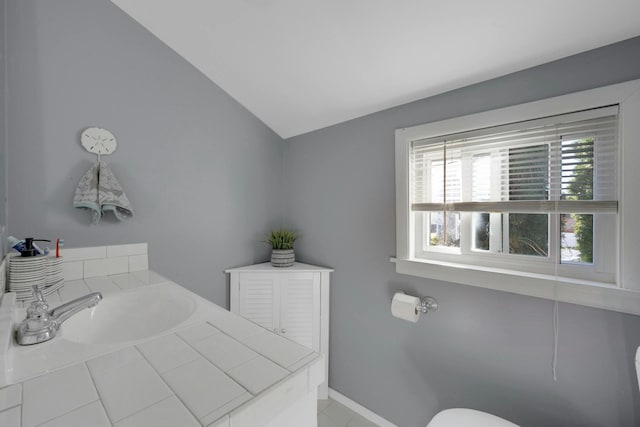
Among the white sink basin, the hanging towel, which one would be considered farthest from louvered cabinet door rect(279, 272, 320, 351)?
the hanging towel

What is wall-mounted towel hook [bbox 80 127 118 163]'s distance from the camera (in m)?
1.31

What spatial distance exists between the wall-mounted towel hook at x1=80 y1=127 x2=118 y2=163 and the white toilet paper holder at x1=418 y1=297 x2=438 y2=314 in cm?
183

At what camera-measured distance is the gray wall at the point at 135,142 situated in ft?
3.94

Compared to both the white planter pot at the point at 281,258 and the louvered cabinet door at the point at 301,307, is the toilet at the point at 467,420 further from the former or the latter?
the white planter pot at the point at 281,258

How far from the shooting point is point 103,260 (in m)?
1.34

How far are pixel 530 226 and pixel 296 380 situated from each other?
1231mm

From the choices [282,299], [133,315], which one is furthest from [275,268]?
[133,315]

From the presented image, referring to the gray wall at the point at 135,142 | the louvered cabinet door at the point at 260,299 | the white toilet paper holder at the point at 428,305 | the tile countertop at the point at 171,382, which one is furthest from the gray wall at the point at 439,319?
the tile countertop at the point at 171,382

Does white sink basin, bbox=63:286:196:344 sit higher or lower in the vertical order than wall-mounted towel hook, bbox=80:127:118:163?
lower

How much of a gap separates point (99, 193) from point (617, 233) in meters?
2.21

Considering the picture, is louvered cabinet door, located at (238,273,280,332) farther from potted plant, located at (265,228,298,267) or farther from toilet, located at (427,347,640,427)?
toilet, located at (427,347,640,427)

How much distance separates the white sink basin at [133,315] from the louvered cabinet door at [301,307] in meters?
0.84

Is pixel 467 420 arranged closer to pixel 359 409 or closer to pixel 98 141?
pixel 359 409

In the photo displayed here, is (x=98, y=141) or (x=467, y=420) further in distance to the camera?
(x=98, y=141)
